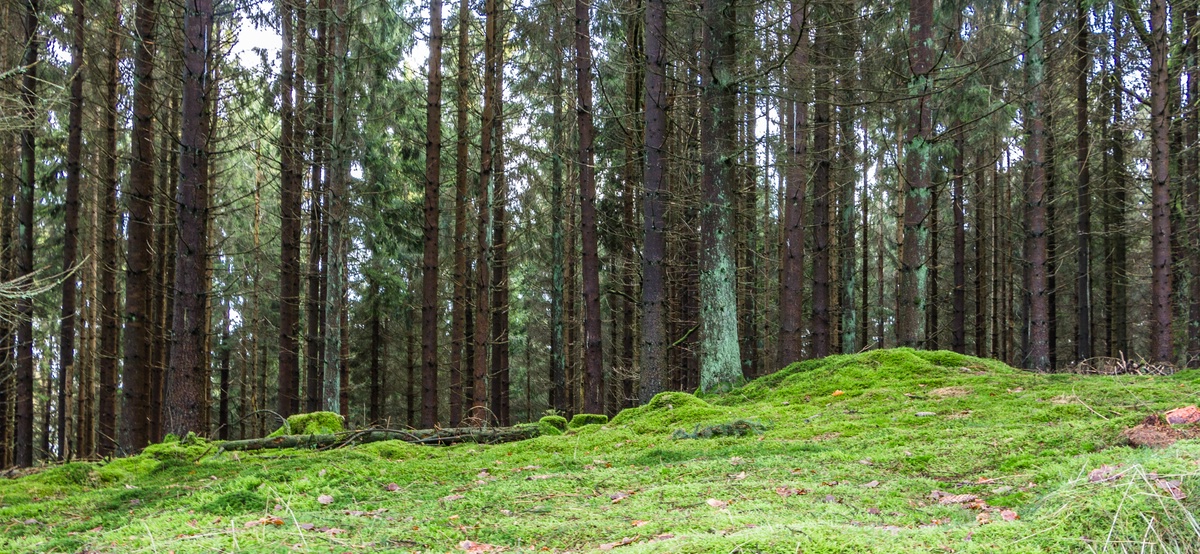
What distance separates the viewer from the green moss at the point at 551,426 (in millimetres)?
7789

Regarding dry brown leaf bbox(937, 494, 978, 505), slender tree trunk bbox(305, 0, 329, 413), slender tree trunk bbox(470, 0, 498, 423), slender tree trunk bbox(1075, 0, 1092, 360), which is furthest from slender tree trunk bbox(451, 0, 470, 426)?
slender tree trunk bbox(1075, 0, 1092, 360)

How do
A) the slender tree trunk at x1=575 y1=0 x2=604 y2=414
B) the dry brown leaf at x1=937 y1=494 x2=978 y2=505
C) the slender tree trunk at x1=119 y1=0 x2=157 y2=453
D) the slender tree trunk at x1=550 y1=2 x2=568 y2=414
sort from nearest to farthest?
the dry brown leaf at x1=937 y1=494 x2=978 y2=505, the slender tree trunk at x1=119 y1=0 x2=157 y2=453, the slender tree trunk at x1=575 y1=0 x2=604 y2=414, the slender tree trunk at x1=550 y1=2 x2=568 y2=414

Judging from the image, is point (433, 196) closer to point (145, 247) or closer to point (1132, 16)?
point (145, 247)

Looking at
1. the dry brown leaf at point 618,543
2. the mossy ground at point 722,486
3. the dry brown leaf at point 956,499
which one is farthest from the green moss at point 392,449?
the dry brown leaf at point 956,499

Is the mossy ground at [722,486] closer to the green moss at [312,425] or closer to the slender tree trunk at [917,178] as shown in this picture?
the green moss at [312,425]

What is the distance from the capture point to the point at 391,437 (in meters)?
7.30

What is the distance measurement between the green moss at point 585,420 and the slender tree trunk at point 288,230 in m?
8.33

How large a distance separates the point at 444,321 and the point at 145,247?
1767cm

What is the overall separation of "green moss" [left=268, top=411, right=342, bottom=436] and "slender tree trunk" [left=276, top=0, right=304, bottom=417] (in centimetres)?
753

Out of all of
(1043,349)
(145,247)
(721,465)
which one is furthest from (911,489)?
(1043,349)

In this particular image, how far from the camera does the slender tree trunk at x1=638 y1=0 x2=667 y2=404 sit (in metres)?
10.1

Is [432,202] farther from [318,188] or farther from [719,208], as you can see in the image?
[719,208]

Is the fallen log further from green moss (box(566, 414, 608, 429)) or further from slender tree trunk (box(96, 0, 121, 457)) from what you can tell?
slender tree trunk (box(96, 0, 121, 457))

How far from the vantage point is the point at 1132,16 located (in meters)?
13.5
